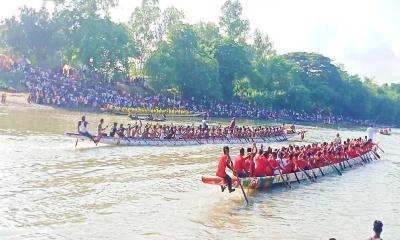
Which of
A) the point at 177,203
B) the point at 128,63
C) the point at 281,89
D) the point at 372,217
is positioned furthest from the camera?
the point at 281,89

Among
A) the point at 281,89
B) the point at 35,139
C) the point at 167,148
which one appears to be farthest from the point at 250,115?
the point at 35,139

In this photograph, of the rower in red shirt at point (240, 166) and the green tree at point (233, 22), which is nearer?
the rower in red shirt at point (240, 166)

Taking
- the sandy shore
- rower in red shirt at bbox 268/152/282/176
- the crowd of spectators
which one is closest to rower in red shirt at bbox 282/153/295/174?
rower in red shirt at bbox 268/152/282/176

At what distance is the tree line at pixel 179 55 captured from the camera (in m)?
52.8

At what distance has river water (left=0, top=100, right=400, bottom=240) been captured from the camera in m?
12.3

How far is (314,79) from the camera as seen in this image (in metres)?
84.3

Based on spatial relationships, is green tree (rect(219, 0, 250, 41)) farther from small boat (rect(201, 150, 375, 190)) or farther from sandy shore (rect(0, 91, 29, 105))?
small boat (rect(201, 150, 375, 190))

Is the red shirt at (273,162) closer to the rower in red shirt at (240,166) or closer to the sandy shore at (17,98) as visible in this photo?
the rower in red shirt at (240,166)

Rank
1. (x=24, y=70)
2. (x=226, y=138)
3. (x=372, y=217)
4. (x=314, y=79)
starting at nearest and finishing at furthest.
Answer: (x=372, y=217)
(x=226, y=138)
(x=24, y=70)
(x=314, y=79)

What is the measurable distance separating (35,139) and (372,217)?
1623cm

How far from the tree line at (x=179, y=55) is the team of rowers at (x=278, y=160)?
112 feet

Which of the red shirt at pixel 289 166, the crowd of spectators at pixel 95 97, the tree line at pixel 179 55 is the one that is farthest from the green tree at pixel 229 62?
the red shirt at pixel 289 166

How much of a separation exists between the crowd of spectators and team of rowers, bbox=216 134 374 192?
25.8m

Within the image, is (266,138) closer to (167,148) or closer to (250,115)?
(167,148)
